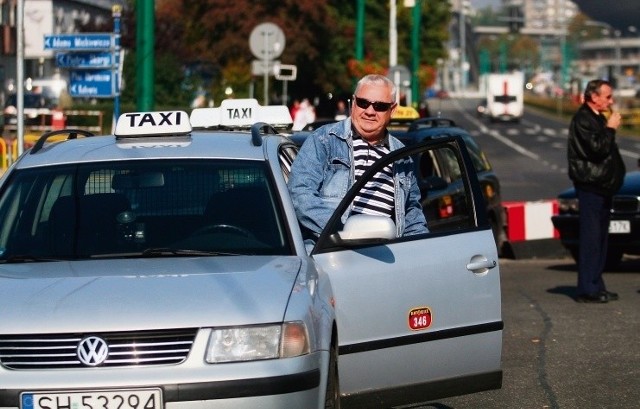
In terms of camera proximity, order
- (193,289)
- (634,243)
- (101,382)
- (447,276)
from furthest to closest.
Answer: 1. (634,243)
2. (447,276)
3. (193,289)
4. (101,382)

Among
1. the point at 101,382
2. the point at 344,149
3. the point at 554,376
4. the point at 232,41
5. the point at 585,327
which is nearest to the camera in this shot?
the point at 101,382

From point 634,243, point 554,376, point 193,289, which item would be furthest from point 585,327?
point 193,289

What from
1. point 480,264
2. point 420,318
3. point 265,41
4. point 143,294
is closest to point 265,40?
point 265,41

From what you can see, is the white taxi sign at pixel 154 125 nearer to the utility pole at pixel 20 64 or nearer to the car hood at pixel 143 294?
the car hood at pixel 143 294

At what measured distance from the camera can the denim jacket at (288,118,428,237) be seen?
683cm

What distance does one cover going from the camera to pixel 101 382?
17.9ft

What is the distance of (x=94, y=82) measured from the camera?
78.0 ft

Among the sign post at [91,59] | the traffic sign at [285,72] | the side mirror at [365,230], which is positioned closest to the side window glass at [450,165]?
the sign post at [91,59]

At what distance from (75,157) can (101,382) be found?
1931 millimetres

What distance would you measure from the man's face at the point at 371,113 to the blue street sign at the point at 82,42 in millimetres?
15769

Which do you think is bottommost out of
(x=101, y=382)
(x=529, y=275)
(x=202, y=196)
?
(x=529, y=275)

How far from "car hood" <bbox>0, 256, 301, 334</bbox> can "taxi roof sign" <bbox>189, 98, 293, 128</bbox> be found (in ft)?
11.7

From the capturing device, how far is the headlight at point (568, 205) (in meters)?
16.0

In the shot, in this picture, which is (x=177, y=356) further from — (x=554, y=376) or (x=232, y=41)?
(x=232, y=41)
